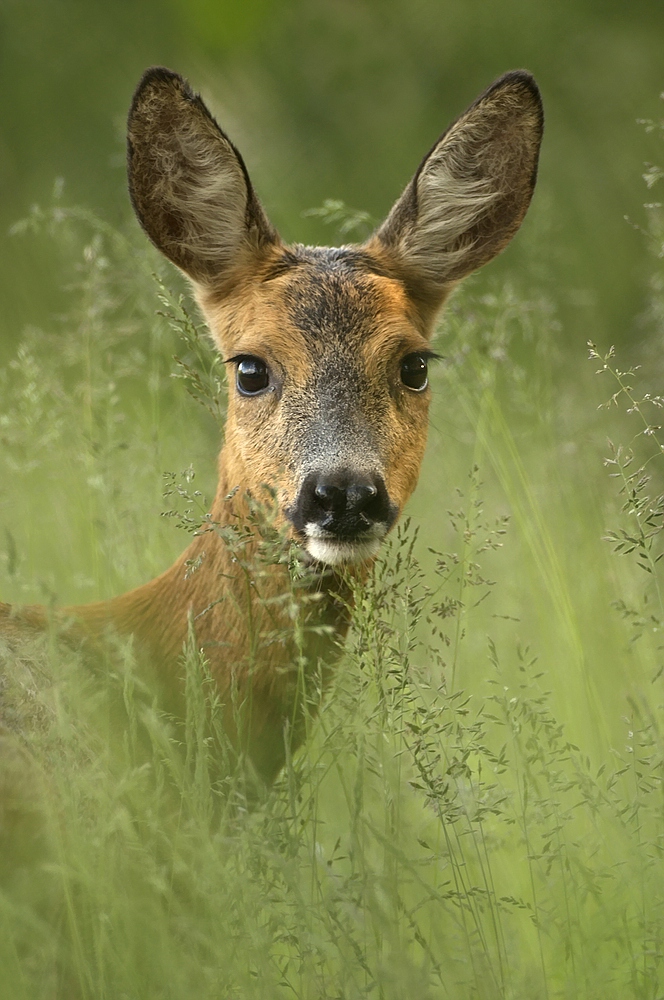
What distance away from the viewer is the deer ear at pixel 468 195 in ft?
14.2

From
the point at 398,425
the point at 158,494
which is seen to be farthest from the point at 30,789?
the point at 158,494

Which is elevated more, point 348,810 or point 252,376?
point 252,376

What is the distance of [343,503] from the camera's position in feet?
11.0

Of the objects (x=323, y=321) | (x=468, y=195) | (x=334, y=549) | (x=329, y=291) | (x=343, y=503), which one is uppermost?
(x=468, y=195)

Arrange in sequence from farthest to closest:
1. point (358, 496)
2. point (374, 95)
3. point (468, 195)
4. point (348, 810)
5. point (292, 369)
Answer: point (374, 95)
point (468, 195)
point (292, 369)
point (348, 810)
point (358, 496)

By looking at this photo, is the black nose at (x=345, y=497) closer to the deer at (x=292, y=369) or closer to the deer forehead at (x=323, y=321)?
the deer at (x=292, y=369)

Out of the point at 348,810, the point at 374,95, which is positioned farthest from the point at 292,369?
the point at 374,95

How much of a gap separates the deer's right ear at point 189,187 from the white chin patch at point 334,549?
4.40ft

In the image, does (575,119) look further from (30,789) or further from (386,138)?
(30,789)

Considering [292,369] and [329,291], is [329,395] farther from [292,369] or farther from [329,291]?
[329,291]

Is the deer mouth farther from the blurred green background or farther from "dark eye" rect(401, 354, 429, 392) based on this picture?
the blurred green background

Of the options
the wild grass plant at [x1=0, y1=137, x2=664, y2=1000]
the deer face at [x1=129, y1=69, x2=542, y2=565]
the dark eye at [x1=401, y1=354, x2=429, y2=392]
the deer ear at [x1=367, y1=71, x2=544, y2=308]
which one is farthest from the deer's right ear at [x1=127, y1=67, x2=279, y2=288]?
the dark eye at [x1=401, y1=354, x2=429, y2=392]

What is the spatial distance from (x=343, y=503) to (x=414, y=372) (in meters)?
0.85

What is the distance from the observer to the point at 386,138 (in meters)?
10.1
